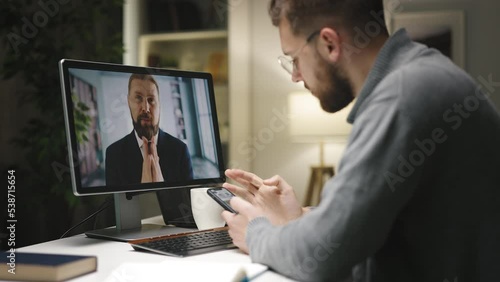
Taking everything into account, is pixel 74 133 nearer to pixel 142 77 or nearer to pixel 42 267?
pixel 142 77

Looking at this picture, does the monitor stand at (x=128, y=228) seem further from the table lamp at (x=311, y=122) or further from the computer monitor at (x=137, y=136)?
the table lamp at (x=311, y=122)

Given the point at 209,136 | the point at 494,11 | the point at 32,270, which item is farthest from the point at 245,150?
the point at 32,270

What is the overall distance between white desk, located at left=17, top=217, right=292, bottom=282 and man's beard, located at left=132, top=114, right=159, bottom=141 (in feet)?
0.91

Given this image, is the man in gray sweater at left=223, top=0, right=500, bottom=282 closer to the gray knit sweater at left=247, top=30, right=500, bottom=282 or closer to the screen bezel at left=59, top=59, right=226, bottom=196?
the gray knit sweater at left=247, top=30, right=500, bottom=282

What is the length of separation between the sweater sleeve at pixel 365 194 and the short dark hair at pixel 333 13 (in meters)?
0.23

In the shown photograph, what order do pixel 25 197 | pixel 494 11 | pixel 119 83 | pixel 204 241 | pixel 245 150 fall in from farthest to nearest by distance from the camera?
pixel 245 150, pixel 494 11, pixel 25 197, pixel 119 83, pixel 204 241

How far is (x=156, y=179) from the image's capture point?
1.48m

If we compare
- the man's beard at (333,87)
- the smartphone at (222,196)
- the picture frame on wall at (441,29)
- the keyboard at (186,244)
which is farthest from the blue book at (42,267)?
the picture frame on wall at (441,29)

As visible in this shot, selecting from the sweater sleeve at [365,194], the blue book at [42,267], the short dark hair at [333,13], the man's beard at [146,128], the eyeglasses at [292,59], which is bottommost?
the blue book at [42,267]

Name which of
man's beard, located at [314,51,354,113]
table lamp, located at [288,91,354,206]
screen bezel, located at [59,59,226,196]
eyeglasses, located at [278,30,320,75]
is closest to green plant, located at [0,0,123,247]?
table lamp, located at [288,91,354,206]

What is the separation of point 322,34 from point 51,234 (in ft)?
7.69

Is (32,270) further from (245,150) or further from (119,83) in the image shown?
(245,150)

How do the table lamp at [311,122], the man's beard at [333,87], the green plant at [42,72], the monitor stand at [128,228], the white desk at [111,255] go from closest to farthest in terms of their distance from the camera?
the white desk at [111,255], the man's beard at [333,87], the monitor stand at [128,228], the green plant at [42,72], the table lamp at [311,122]

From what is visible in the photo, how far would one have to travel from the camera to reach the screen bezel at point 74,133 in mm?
1306
